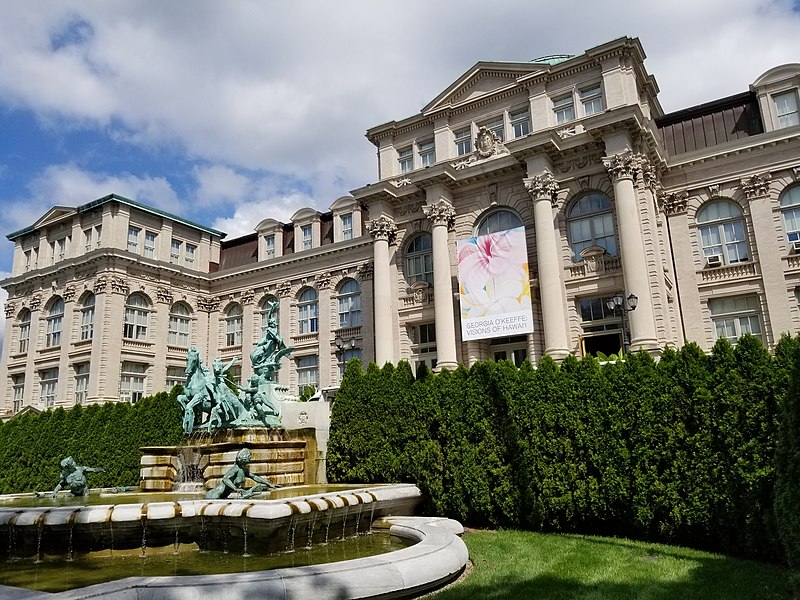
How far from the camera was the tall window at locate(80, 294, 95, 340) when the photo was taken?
143 feet

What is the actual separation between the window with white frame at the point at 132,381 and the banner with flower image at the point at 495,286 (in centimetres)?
2615

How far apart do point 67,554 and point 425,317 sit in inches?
958

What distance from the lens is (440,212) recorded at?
33.1 metres

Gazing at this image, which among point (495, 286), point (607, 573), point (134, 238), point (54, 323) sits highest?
point (134, 238)

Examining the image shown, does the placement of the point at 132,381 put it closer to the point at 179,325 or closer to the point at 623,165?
the point at 179,325

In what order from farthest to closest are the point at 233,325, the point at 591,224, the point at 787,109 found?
the point at 233,325 < the point at 591,224 < the point at 787,109

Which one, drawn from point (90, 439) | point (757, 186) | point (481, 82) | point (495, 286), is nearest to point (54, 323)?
point (90, 439)

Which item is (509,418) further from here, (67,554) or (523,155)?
(523,155)

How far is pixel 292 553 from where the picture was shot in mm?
11320

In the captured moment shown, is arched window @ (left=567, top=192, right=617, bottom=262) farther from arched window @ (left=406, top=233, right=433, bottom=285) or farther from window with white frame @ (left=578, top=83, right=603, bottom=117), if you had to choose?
arched window @ (left=406, top=233, right=433, bottom=285)

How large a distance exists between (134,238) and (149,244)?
1.25 m

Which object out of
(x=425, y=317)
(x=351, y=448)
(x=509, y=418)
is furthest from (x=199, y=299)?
(x=509, y=418)

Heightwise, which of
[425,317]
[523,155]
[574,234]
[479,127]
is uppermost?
[479,127]

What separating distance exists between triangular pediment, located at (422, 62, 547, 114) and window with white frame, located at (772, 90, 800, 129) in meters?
11.9
